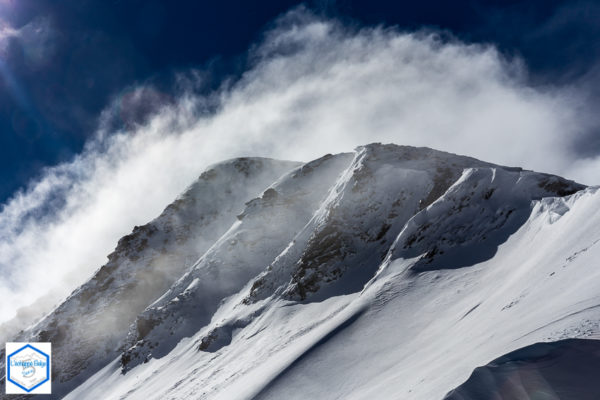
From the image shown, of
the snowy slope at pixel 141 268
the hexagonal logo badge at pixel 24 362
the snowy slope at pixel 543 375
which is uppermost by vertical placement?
the snowy slope at pixel 141 268

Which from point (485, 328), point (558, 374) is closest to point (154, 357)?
point (485, 328)

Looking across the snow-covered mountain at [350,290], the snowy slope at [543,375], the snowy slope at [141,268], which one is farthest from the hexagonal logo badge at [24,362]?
the snowy slope at [543,375]

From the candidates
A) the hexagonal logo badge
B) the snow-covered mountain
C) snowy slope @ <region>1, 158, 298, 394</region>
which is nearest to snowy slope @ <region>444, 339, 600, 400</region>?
the snow-covered mountain

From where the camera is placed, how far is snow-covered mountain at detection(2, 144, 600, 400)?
23078 mm

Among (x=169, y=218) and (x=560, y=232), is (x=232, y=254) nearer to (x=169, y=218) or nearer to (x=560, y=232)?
(x=169, y=218)

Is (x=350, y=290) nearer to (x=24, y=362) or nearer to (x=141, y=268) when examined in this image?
(x=24, y=362)

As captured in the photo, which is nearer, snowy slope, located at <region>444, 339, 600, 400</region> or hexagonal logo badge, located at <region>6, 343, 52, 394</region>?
snowy slope, located at <region>444, 339, 600, 400</region>

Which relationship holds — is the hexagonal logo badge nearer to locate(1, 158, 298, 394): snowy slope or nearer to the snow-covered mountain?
the snow-covered mountain

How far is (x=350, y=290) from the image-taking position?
5159cm

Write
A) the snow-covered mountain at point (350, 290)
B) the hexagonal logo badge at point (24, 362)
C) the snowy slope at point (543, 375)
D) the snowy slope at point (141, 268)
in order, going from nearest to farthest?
1. the snowy slope at point (543, 375)
2. the snow-covered mountain at point (350, 290)
3. the hexagonal logo badge at point (24, 362)
4. the snowy slope at point (141, 268)

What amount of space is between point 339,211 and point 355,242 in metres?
7.08

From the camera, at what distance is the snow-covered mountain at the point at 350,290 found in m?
23.1

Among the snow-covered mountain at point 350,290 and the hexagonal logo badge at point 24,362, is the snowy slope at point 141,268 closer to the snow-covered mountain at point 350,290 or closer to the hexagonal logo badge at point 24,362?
the snow-covered mountain at point 350,290

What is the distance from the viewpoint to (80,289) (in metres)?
108
